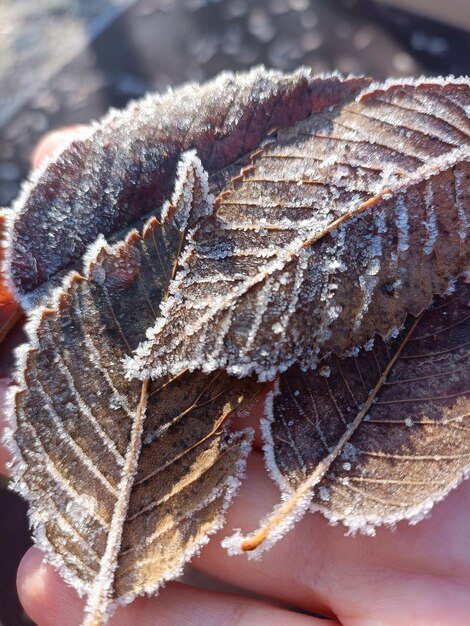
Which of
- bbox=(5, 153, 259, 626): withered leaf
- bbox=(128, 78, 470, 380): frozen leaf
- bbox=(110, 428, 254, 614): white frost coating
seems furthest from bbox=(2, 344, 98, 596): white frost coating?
bbox=(128, 78, 470, 380): frozen leaf

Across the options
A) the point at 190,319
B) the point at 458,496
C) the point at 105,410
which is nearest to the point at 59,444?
the point at 105,410

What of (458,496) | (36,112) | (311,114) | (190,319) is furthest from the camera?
(36,112)

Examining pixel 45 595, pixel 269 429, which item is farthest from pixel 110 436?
pixel 45 595

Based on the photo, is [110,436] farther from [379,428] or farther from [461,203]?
[461,203]

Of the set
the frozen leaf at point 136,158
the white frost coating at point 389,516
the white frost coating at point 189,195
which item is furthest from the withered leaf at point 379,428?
the frozen leaf at point 136,158

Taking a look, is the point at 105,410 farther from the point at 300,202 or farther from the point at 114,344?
the point at 300,202

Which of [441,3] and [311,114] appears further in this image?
[441,3]

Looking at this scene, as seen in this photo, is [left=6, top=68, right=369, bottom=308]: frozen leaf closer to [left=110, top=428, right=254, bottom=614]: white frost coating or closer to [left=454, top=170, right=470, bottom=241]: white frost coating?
[left=454, top=170, right=470, bottom=241]: white frost coating
